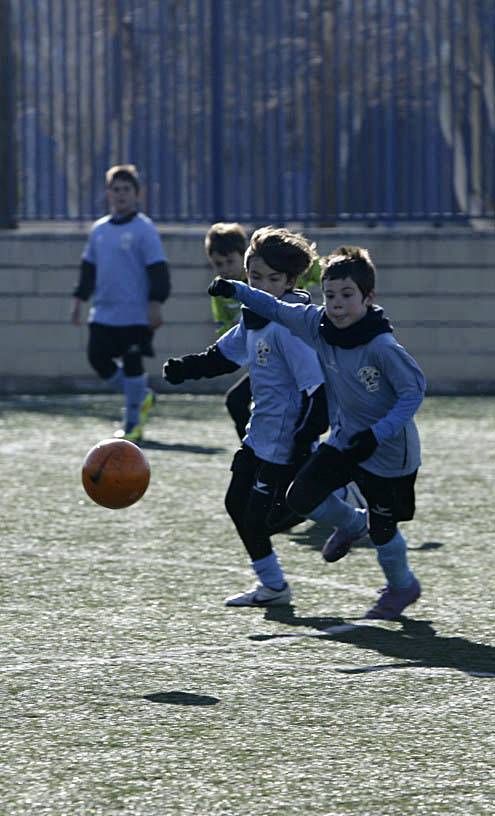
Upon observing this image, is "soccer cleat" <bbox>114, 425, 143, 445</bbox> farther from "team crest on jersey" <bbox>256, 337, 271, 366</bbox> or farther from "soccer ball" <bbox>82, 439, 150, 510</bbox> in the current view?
"team crest on jersey" <bbox>256, 337, 271, 366</bbox>

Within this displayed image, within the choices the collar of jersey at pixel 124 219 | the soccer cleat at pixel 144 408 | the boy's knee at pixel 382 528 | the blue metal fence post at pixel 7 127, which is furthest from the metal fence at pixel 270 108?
the boy's knee at pixel 382 528

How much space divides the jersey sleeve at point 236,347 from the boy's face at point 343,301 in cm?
76

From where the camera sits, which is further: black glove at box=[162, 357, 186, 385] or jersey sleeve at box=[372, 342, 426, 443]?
black glove at box=[162, 357, 186, 385]

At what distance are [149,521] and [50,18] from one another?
8265 mm

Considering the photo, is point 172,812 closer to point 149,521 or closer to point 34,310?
point 149,521

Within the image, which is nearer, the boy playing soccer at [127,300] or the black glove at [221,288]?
the black glove at [221,288]

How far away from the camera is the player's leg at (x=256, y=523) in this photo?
7203mm

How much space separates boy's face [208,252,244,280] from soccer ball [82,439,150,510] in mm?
1254

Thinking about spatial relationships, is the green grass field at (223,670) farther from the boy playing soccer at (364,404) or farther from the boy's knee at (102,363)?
the boy's knee at (102,363)

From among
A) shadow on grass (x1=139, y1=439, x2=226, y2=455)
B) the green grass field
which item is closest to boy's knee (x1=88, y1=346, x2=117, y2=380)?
shadow on grass (x1=139, y1=439, x2=226, y2=455)

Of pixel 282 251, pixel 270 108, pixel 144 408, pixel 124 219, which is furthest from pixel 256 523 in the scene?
pixel 270 108

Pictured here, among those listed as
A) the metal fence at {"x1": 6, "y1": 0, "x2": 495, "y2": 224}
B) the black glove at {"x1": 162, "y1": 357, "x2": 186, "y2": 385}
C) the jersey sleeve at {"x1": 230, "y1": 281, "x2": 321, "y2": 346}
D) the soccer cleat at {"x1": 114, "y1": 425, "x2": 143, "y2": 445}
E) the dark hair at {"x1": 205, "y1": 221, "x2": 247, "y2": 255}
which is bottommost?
the soccer cleat at {"x1": 114, "y1": 425, "x2": 143, "y2": 445}

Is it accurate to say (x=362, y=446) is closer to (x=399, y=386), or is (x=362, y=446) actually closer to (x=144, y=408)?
(x=399, y=386)

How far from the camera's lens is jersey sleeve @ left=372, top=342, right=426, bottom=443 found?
652 cm
